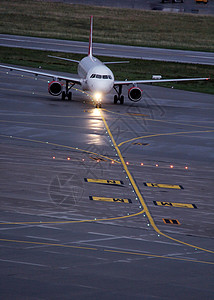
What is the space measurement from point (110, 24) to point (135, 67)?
64607mm

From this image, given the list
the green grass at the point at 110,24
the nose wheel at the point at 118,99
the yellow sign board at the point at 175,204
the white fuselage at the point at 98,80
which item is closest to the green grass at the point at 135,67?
the nose wheel at the point at 118,99

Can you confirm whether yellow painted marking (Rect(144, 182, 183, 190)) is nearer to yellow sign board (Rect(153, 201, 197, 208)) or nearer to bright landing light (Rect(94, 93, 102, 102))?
yellow sign board (Rect(153, 201, 197, 208))

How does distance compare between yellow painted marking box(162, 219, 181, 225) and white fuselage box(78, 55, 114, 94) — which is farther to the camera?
white fuselage box(78, 55, 114, 94)

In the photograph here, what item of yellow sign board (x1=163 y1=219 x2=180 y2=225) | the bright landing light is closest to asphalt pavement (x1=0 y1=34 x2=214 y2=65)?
the bright landing light

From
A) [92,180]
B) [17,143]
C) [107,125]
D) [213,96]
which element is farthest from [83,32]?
[92,180]

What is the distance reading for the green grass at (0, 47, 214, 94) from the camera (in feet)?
279

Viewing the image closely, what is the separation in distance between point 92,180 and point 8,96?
33465 millimetres

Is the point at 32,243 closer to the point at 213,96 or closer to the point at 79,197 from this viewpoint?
the point at 79,197

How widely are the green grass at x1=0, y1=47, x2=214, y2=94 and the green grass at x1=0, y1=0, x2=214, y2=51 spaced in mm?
33638

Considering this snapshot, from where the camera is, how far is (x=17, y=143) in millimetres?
43969

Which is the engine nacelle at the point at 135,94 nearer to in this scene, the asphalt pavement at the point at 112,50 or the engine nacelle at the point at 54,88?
the engine nacelle at the point at 54,88

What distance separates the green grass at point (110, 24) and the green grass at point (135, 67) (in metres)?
33.6

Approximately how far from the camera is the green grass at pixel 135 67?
85000 mm

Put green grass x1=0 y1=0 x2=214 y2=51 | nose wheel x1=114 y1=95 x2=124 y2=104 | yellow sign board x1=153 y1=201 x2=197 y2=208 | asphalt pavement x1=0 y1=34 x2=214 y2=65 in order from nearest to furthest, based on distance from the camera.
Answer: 1. yellow sign board x1=153 y1=201 x2=197 y2=208
2. nose wheel x1=114 y1=95 x2=124 y2=104
3. asphalt pavement x1=0 y1=34 x2=214 y2=65
4. green grass x1=0 y1=0 x2=214 y2=51
